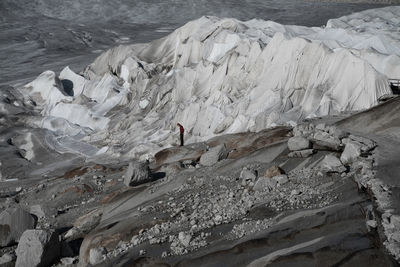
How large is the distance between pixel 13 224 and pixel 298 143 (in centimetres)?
813

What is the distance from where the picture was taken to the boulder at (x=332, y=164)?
12298 millimetres

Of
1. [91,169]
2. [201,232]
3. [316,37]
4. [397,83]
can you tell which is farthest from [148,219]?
[316,37]

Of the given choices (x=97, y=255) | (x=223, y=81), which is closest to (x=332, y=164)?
(x=97, y=255)

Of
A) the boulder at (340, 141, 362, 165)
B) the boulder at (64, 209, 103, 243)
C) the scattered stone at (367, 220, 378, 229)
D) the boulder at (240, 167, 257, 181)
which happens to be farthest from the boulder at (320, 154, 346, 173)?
the boulder at (64, 209, 103, 243)

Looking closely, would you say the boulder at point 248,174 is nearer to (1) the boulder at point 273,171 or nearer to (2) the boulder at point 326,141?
(1) the boulder at point 273,171

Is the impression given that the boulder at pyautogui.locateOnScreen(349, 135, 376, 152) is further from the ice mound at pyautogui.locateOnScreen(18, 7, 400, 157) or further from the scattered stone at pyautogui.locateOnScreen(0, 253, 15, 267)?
the scattered stone at pyautogui.locateOnScreen(0, 253, 15, 267)

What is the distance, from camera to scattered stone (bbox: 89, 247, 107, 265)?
11039mm

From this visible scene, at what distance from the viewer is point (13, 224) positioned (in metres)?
14.0

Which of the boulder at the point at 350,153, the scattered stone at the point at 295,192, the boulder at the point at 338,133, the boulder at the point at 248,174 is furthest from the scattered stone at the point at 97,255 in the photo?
the boulder at the point at 338,133

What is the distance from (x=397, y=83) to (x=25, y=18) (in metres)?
68.9

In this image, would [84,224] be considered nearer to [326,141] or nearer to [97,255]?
[97,255]

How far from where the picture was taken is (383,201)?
10.3m

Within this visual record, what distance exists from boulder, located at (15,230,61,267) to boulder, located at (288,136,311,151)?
6675 mm

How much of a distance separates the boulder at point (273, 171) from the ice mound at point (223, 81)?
31.4 feet
